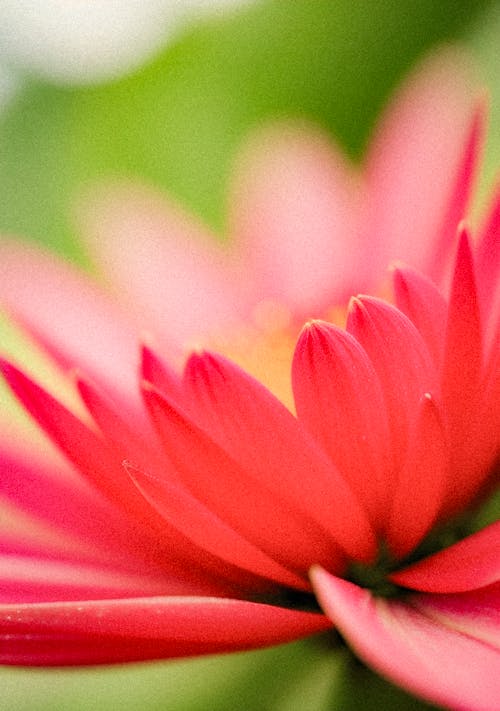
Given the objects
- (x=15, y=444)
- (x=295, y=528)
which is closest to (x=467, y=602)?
(x=295, y=528)

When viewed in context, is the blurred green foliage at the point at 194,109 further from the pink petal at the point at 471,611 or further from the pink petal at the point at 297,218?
the pink petal at the point at 471,611

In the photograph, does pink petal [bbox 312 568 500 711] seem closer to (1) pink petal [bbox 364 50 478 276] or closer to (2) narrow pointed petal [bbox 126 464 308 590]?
(2) narrow pointed petal [bbox 126 464 308 590]

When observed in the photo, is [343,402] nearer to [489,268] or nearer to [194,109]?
[489,268]

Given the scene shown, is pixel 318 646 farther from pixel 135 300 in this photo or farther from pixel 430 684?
pixel 135 300

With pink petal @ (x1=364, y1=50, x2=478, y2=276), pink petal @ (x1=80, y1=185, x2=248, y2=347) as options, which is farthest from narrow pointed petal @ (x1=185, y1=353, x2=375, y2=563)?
pink petal @ (x1=80, y1=185, x2=248, y2=347)

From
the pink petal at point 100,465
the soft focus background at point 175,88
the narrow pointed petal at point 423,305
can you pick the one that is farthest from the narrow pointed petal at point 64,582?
the soft focus background at point 175,88

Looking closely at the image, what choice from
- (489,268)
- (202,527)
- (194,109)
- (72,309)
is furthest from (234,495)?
(194,109)
